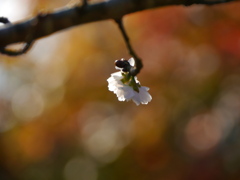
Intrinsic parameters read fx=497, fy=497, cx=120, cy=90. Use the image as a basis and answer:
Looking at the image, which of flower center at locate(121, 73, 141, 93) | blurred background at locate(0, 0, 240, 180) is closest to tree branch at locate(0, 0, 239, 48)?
flower center at locate(121, 73, 141, 93)

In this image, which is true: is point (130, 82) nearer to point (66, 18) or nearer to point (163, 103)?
point (66, 18)

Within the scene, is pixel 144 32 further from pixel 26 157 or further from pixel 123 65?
pixel 123 65

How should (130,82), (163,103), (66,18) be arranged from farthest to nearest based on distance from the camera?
(163,103) → (130,82) → (66,18)

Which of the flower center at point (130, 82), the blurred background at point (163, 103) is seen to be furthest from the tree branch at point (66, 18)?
the blurred background at point (163, 103)

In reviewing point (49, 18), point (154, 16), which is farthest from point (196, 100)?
point (49, 18)

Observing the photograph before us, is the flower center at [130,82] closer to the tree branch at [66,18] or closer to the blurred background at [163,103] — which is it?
the tree branch at [66,18]

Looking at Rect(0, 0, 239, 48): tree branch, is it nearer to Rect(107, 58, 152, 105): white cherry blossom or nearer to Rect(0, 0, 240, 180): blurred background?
Rect(107, 58, 152, 105): white cherry blossom

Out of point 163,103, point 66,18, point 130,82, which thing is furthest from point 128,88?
point 163,103
